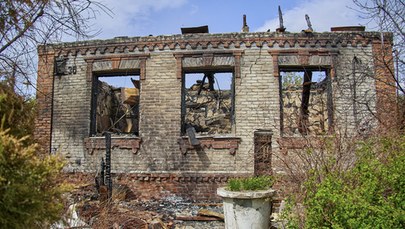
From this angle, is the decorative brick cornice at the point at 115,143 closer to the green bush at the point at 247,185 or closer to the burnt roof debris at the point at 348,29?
the green bush at the point at 247,185

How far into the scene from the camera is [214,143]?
33.3ft

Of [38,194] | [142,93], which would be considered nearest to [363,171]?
[38,194]

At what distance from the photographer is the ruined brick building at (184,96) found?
396 inches

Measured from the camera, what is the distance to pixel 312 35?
1034 cm

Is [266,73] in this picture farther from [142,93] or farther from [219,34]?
[142,93]

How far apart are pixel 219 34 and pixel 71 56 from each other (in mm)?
4870

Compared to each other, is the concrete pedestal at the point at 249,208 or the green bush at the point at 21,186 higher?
the green bush at the point at 21,186

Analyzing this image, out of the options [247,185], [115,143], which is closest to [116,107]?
[115,143]

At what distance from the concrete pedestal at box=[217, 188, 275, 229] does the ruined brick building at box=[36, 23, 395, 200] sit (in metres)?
3.27

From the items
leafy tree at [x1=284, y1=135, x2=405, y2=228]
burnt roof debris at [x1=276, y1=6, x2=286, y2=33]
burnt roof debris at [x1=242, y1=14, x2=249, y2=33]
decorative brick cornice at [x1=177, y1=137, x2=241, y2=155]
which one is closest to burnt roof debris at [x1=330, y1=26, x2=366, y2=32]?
burnt roof debris at [x1=276, y1=6, x2=286, y2=33]

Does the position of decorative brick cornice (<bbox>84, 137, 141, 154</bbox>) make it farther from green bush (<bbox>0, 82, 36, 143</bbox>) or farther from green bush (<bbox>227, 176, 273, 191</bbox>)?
green bush (<bbox>0, 82, 36, 143</bbox>)

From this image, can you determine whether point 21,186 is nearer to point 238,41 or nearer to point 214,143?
point 214,143

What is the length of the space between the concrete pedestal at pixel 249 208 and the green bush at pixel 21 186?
4186mm

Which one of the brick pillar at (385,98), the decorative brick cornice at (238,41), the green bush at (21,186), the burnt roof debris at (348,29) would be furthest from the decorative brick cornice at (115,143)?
the green bush at (21,186)
